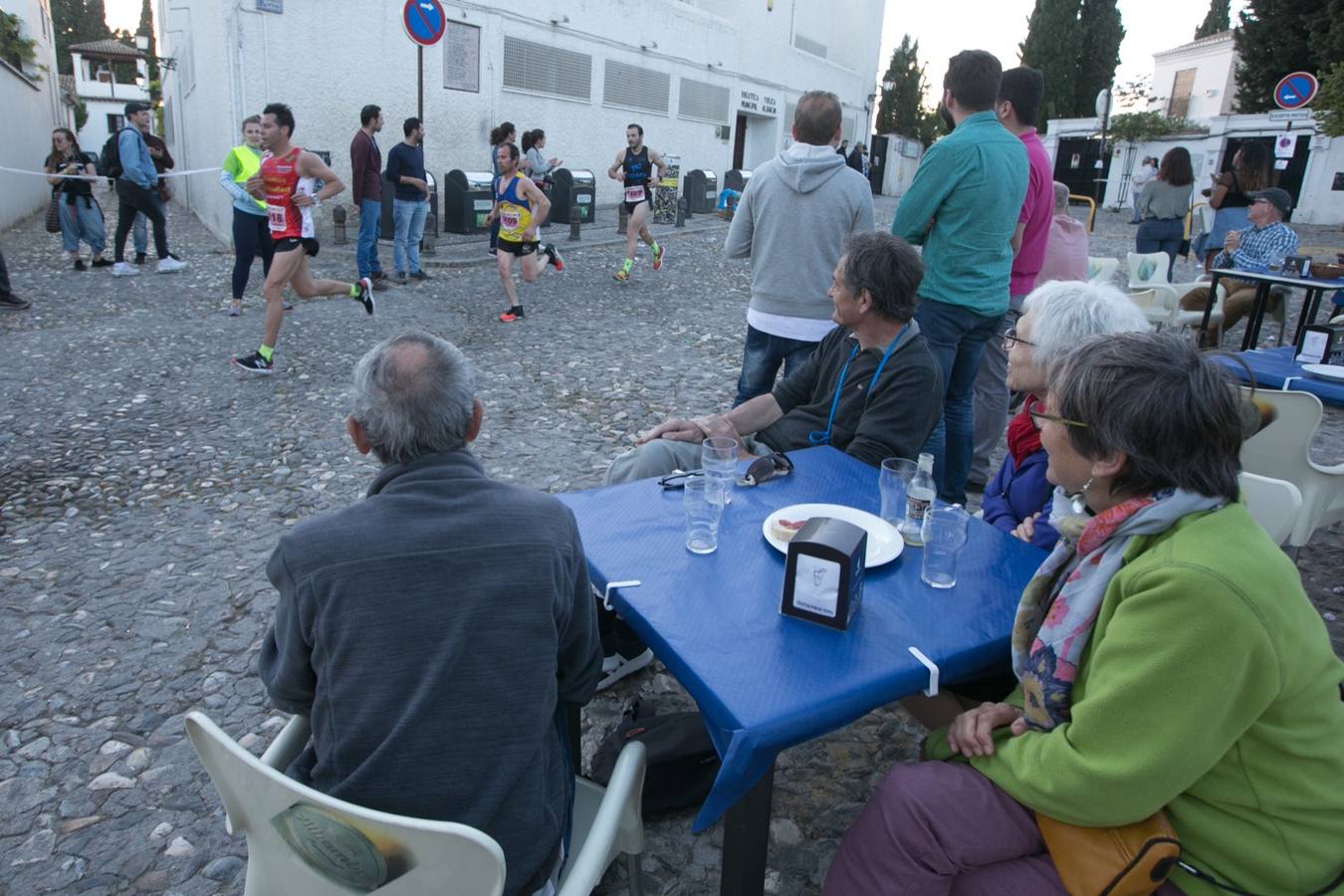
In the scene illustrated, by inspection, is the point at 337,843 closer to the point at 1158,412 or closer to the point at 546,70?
the point at 1158,412

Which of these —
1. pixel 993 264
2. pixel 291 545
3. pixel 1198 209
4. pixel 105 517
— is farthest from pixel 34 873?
pixel 1198 209

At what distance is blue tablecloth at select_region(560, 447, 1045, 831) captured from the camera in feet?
5.23

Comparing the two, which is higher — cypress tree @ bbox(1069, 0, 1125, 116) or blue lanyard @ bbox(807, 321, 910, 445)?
cypress tree @ bbox(1069, 0, 1125, 116)

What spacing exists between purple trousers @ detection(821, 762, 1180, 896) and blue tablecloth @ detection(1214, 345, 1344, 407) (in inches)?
115

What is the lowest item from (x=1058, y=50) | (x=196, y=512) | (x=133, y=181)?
(x=196, y=512)

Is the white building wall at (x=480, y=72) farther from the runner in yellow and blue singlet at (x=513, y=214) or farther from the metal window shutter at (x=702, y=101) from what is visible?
the runner in yellow and blue singlet at (x=513, y=214)

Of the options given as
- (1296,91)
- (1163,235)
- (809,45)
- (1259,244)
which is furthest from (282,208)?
(809,45)

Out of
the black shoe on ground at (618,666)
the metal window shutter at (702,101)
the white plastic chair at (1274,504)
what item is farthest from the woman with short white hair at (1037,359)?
the metal window shutter at (702,101)

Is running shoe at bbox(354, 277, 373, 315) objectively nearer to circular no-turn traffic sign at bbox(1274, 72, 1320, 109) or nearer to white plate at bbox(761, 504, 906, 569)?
white plate at bbox(761, 504, 906, 569)

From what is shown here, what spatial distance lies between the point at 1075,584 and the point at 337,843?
1337 millimetres

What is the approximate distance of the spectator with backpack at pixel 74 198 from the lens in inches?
416

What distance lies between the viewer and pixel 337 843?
4.16 feet

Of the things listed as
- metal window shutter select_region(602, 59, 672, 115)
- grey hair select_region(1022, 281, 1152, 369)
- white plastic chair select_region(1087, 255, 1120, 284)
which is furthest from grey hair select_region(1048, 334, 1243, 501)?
metal window shutter select_region(602, 59, 672, 115)

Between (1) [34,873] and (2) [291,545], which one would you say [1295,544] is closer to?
(2) [291,545]
